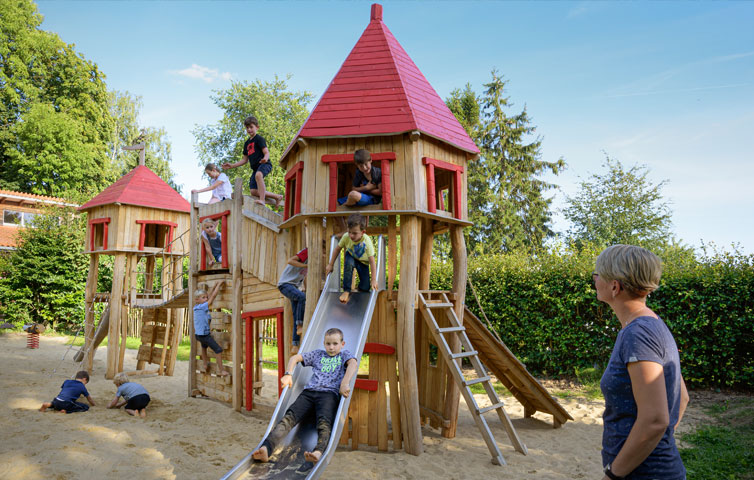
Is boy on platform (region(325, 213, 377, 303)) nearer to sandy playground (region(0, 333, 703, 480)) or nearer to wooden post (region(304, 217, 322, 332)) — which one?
wooden post (region(304, 217, 322, 332))

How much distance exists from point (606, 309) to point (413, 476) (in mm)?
7693

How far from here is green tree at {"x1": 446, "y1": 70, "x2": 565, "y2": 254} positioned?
2689 centimetres

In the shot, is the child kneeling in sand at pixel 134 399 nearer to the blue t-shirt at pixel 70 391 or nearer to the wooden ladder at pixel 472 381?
the blue t-shirt at pixel 70 391

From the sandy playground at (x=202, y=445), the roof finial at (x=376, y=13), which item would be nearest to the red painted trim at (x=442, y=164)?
the roof finial at (x=376, y=13)

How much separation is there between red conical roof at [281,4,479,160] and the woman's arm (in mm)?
5498

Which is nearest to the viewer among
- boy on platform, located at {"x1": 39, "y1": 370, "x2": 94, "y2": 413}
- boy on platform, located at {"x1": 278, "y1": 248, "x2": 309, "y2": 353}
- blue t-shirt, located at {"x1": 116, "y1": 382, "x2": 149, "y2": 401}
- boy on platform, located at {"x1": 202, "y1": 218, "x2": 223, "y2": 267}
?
boy on platform, located at {"x1": 278, "y1": 248, "x2": 309, "y2": 353}

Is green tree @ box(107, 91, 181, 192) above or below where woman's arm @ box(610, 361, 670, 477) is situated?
above

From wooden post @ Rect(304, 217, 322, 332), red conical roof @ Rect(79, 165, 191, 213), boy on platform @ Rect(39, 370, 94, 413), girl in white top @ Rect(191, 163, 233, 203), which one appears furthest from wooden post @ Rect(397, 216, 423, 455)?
red conical roof @ Rect(79, 165, 191, 213)

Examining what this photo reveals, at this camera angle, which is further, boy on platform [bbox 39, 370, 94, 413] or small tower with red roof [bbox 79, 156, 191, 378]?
small tower with red roof [bbox 79, 156, 191, 378]

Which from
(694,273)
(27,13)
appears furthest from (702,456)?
(27,13)

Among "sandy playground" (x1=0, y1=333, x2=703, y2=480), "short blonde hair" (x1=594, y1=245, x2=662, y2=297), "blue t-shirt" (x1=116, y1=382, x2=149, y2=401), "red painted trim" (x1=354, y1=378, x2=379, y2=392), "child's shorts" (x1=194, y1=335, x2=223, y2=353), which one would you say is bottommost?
"sandy playground" (x1=0, y1=333, x2=703, y2=480)

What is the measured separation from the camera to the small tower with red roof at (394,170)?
23.2ft

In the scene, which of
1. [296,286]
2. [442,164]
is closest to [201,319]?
[296,286]

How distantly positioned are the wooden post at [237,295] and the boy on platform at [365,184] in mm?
3594
